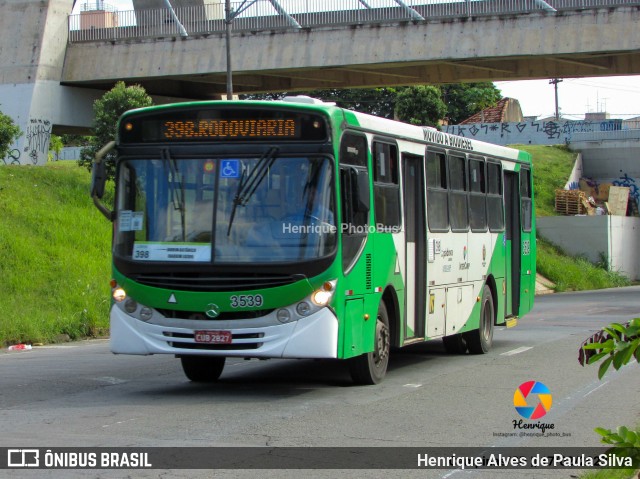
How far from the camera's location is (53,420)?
9852 millimetres

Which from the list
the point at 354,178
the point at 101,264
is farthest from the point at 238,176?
the point at 101,264

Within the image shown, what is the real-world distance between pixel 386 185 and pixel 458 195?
2.79 metres

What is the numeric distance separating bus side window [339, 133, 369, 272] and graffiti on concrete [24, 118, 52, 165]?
27143 millimetres

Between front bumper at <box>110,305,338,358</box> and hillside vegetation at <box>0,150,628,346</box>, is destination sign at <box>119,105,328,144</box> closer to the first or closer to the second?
front bumper at <box>110,305,338,358</box>

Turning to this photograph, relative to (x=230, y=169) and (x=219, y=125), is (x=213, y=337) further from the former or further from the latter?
(x=219, y=125)

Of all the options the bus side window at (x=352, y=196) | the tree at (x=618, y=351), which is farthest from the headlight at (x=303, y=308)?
the tree at (x=618, y=351)

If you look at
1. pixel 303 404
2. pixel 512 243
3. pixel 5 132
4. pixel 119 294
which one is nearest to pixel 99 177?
pixel 119 294

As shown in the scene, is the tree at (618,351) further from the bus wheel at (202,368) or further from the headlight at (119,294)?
the bus wheel at (202,368)

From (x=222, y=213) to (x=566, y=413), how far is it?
3953 millimetres

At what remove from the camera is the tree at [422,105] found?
5494 centimetres

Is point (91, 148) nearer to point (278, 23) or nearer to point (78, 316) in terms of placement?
point (278, 23)

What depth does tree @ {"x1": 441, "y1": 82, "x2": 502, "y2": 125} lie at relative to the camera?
85875 millimetres

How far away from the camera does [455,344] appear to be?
1648 cm

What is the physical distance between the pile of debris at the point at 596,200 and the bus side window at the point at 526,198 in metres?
32.3
